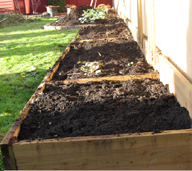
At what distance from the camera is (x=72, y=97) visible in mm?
2604

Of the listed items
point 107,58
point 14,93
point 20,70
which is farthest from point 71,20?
point 14,93

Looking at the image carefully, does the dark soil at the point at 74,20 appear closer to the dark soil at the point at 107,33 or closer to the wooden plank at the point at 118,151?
the dark soil at the point at 107,33

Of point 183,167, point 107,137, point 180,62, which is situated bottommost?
point 183,167

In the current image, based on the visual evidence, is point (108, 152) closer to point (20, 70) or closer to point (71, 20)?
point (20, 70)

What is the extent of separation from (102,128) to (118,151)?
303 millimetres

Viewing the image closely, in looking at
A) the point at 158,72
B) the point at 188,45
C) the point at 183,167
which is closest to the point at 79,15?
the point at 158,72

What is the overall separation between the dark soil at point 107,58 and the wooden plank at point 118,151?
168 centimetres

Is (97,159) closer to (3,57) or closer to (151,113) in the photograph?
(151,113)

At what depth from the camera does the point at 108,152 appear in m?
1.65

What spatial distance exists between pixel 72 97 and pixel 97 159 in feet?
3.48

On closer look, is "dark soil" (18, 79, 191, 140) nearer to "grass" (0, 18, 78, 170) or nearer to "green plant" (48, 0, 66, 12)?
"grass" (0, 18, 78, 170)

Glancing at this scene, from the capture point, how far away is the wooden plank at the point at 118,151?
164 cm

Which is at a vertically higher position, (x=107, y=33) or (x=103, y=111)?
(x=107, y=33)

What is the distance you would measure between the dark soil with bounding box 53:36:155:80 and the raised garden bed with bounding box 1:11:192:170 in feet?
1.27
